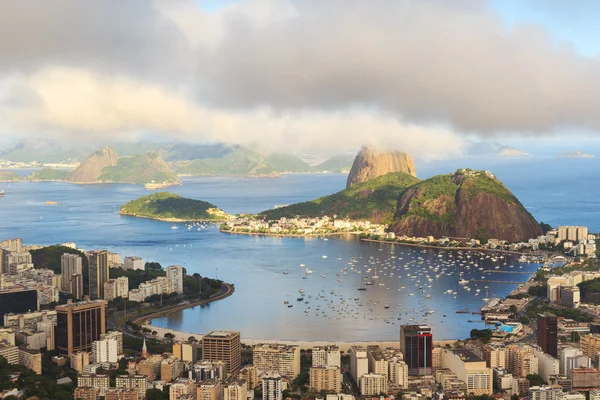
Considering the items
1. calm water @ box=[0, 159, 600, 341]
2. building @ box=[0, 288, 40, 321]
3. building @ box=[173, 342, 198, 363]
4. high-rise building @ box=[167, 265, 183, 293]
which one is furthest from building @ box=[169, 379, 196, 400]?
high-rise building @ box=[167, 265, 183, 293]

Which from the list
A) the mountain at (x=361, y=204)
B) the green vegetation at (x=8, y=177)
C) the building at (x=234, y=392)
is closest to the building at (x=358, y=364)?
the building at (x=234, y=392)

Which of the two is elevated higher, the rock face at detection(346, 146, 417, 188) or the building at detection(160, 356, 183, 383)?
the rock face at detection(346, 146, 417, 188)

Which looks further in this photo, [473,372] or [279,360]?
[279,360]

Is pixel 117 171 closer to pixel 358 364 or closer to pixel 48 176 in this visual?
pixel 48 176

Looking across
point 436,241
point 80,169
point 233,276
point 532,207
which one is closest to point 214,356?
point 233,276

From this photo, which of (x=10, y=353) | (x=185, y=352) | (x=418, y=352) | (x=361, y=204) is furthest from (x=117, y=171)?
(x=418, y=352)

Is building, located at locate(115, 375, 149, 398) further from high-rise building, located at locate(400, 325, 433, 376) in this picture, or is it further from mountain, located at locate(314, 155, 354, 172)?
mountain, located at locate(314, 155, 354, 172)
